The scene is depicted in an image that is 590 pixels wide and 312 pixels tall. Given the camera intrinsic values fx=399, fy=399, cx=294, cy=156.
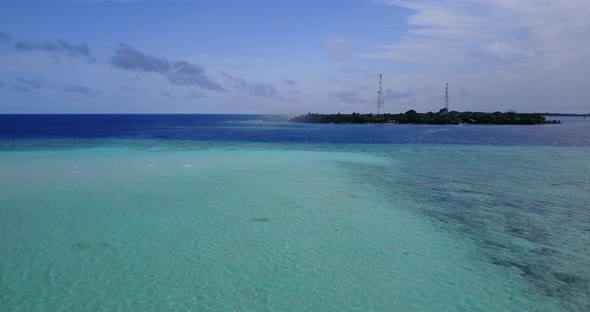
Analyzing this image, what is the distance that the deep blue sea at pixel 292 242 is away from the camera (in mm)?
6664

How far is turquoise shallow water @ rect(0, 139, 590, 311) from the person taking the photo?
21.9ft

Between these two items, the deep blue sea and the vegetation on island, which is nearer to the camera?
the deep blue sea

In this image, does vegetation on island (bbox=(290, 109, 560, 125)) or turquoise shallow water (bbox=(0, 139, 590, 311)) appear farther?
vegetation on island (bbox=(290, 109, 560, 125))

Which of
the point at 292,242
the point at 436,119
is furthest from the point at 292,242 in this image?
the point at 436,119

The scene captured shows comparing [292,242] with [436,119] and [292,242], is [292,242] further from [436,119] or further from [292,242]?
[436,119]

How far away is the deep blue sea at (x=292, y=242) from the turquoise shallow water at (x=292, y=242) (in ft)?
0.13

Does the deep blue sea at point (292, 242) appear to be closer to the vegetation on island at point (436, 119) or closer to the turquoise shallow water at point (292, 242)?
the turquoise shallow water at point (292, 242)

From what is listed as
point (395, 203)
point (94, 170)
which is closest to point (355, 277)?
point (395, 203)

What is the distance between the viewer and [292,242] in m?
9.30

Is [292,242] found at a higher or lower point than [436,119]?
lower

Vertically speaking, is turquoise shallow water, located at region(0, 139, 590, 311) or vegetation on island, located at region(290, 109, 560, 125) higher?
vegetation on island, located at region(290, 109, 560, 125)

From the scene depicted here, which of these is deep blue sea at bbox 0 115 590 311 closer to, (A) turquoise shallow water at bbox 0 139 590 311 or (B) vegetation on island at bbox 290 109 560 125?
(A) turquoise shallow water at bbox 0 139 590 311

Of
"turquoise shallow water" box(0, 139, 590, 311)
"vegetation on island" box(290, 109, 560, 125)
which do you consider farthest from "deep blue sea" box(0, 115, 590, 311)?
"vegetation on island" box(290, 109, 560, 125)

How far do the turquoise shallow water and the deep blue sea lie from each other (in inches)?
1.5
